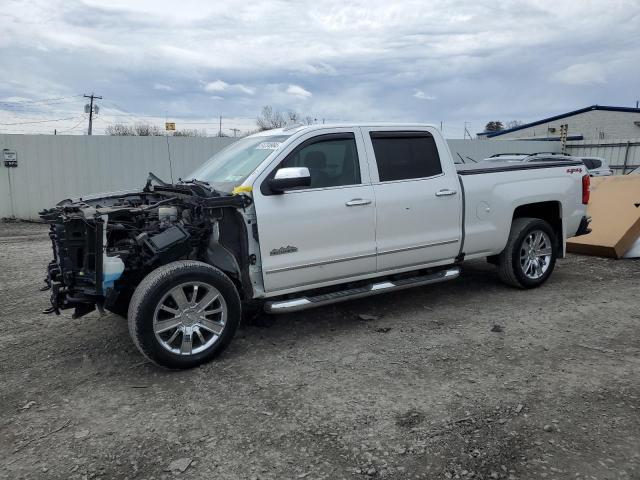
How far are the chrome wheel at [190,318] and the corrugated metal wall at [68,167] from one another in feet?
35.6

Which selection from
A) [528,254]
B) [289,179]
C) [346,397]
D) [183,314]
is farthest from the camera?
[528,254]

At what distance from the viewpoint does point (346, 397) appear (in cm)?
363

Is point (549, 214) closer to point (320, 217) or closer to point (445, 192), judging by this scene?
point (445, 192)

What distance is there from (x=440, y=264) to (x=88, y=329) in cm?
368

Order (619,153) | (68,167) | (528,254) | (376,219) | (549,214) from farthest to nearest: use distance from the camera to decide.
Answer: (619,153) < (68,167) < (549,214) < (528,254) < (376,219)

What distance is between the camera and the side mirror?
423 centimetres

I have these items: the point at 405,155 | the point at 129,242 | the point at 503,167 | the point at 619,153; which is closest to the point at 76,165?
the point at 129,242

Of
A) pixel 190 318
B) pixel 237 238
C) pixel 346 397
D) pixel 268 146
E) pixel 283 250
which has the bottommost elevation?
pixel 346 397

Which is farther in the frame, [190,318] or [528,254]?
[528,254]

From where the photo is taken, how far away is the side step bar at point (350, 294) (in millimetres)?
4465

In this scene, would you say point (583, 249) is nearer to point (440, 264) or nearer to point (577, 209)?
point (577, 209)

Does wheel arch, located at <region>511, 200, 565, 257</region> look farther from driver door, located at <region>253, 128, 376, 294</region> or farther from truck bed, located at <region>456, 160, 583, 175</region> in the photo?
driver door, located at <region>253, 128, 376, 294</region>

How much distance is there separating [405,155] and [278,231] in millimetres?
1680

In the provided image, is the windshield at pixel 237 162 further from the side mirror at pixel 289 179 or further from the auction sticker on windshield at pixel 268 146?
the side mirror at pixel 289 179
